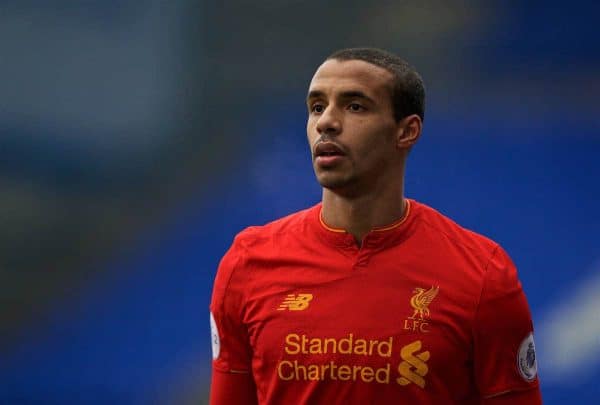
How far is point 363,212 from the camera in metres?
1.79

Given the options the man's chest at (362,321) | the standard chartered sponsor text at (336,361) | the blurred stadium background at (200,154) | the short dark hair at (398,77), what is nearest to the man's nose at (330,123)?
the short dark hair at (398,77)

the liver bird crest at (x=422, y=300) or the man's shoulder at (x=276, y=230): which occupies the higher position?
the man's shoulder at (x=276, y=230)

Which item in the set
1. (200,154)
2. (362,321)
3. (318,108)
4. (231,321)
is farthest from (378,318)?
(200,154)

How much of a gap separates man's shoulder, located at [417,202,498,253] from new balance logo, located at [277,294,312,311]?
274mm

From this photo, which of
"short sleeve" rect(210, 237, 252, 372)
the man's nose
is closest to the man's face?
the man's nose

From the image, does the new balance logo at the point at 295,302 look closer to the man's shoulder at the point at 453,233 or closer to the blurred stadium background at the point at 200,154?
the man's shoulder at the point at 453,233

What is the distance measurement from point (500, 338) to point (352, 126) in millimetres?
467

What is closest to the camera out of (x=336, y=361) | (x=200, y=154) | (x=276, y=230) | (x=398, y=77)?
(x=336, y=361)

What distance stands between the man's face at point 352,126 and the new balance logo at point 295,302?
21 centimetres

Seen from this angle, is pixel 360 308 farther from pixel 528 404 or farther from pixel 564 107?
pixel 564 107

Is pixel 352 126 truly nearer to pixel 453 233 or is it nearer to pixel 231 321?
pixel 453 233

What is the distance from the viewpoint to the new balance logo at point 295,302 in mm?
1750

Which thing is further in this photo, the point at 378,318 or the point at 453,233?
the point at 453,233

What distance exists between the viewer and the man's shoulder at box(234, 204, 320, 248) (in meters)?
1.87
